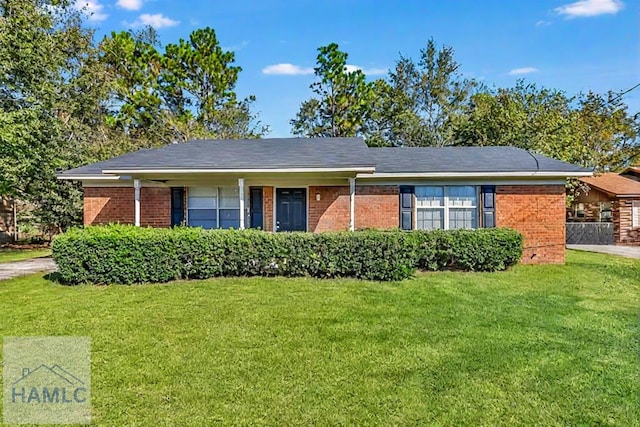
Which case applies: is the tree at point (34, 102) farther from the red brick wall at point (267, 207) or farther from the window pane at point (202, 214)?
the red brick wall at point (267, 207)

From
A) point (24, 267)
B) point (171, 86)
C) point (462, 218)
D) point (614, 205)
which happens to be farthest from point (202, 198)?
point (614, 205)

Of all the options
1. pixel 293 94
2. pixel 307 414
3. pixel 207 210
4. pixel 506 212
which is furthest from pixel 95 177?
pixel 293 94

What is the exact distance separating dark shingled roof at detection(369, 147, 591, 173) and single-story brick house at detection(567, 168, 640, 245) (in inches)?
429

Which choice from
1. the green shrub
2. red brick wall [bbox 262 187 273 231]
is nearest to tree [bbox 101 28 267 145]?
red brick wall [bbox 262 187 273 231]

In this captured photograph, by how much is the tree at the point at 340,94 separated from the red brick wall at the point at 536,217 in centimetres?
1735

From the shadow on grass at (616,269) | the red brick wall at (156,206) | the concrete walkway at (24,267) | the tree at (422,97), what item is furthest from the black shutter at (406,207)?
the tree at (422,97)

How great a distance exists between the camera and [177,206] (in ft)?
44.8

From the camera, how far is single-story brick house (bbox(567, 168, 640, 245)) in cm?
2138

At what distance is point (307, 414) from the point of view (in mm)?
3645

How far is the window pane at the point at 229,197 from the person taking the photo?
13703 millimetres

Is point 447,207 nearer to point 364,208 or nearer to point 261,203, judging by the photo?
point 364,208

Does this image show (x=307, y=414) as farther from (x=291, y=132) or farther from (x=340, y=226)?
(x=291, y=132)

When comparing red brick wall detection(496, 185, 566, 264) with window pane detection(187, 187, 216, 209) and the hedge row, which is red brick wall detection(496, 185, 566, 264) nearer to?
the hedge row

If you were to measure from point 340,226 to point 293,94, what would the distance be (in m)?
19.9
